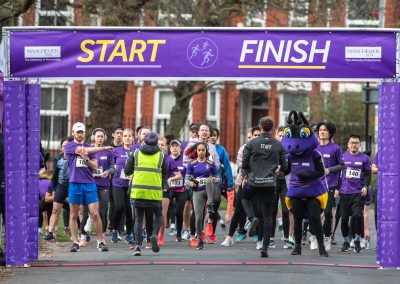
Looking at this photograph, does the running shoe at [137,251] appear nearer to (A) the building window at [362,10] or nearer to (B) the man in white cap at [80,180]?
(B) the man in white cap at [80,180]

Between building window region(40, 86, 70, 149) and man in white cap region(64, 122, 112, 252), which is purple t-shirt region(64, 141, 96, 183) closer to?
man in white cap region(64, 122, 112, 252)

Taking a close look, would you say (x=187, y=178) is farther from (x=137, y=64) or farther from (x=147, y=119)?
(x=147, y=119)

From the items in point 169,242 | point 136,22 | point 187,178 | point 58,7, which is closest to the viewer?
point 187,178

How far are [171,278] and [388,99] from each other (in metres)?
3.57

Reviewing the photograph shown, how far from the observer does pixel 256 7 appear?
1233 inches

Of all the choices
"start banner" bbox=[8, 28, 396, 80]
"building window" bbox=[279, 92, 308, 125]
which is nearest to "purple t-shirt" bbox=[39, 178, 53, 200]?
"start banner" bbox=[8, 28, 396, 80]

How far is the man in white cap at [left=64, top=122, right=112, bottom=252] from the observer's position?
59.4ft

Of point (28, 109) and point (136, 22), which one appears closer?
point (28, 109)

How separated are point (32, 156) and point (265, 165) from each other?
332cm

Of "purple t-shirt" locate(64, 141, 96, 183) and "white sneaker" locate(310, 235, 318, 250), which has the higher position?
"purple t-shirt" locate(64, 141, 96, 183)

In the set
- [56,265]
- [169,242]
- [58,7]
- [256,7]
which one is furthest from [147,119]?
[56,265]

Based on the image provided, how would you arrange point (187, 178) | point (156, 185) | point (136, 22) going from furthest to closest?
1. point (136, 22)
2. point (187, 178)
3. point (156, 185)

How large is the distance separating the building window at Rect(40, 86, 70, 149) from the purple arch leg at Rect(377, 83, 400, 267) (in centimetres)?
2705

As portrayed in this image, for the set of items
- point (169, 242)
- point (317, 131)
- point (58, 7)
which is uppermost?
point (58, 7)
